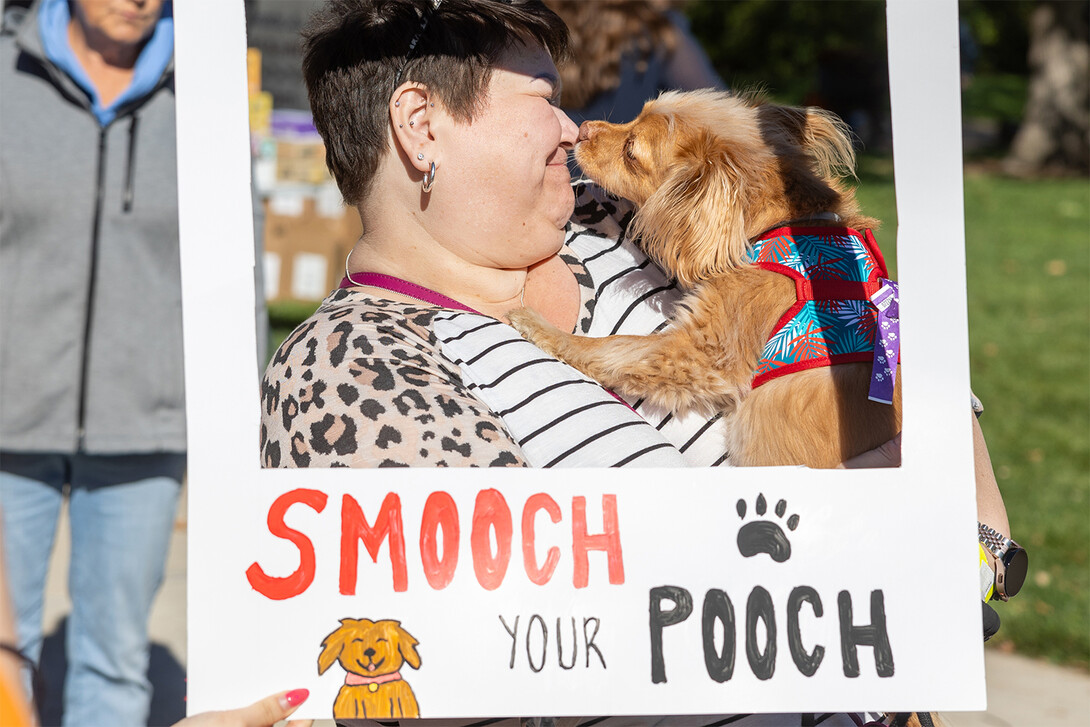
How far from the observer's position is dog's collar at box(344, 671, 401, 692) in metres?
1.33

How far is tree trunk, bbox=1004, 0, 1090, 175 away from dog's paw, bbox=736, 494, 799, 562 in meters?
19.3

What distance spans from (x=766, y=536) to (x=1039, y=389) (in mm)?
7052

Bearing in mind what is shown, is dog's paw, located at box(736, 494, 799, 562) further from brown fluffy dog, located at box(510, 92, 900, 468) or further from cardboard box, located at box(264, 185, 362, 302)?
cardboard box, located at box(264, 185, 362, 302)

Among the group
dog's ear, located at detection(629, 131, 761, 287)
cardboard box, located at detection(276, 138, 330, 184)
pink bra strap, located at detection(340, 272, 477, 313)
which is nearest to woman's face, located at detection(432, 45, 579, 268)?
pink bra strap, located at detection(340, 272, 477, 313)

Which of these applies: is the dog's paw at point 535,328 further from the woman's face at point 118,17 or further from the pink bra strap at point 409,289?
the woman's face at point 118,17

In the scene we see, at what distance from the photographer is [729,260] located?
227 cm

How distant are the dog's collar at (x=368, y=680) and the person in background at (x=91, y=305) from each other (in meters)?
2.07

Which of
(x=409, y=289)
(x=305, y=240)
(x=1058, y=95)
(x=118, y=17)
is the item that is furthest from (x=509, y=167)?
(x=1058, y=95)

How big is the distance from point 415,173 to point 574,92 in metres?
1.83

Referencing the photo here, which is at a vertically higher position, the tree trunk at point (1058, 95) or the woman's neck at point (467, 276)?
the tree trunk at point (1058, 95)

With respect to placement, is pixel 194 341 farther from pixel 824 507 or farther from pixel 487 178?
pixel 824 507

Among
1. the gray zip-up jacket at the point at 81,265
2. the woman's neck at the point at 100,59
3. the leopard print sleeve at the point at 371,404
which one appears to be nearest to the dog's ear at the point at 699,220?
the leopard print sleeve at the point at 371,404

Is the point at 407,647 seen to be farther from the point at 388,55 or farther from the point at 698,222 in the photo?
the point at 698,222

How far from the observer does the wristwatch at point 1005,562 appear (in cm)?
170
